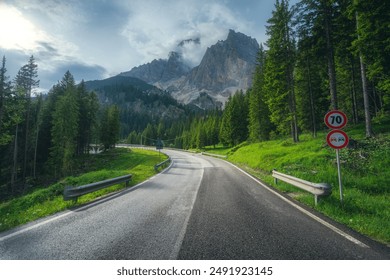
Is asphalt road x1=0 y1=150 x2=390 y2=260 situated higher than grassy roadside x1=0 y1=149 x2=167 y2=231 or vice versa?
asphalt road x1=0 y1=150 x2=390 y2=260

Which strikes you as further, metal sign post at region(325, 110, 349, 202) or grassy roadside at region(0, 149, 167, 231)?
metal sign post at region(325, 110, 349, 202)

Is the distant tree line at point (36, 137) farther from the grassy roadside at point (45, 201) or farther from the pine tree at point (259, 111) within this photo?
the pine tree at point (259, 111)

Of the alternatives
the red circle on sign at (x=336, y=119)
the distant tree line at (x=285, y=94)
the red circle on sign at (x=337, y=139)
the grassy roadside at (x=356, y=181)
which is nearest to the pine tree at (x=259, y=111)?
the distant tree line at (x=285, y=94)

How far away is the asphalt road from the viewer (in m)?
3.64

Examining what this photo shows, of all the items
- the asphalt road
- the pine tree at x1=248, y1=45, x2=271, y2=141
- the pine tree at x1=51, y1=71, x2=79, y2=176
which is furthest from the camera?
the pine tree at x1=248, y1=45, x2=271, y2=141

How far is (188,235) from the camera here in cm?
439

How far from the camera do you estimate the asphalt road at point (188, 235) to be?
364 centimetres

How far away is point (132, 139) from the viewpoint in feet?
400

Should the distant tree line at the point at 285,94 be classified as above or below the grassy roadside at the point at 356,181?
above

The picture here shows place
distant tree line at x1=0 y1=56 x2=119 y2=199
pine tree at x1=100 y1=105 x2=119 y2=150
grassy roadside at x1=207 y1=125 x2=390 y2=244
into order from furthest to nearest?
1. pine tree at x1=100 y1=105 x2=119 y2=150
2. distant tree line at x1=0 y1=56 x2=119 y2=199
3. grassy roadside at x1=207 y1=125 x2=390 y2=244

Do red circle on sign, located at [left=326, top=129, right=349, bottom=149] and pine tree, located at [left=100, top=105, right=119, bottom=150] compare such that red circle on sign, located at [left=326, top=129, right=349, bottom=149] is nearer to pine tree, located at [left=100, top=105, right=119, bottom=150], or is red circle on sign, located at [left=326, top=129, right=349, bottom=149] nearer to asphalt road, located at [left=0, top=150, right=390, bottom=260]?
asphalt road, located at [left=0, top=150, right=390, bottom=260]

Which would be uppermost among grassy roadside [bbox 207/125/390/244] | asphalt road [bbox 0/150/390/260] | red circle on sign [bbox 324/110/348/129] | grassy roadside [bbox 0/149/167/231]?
red circle on sign [bbox 324/110/348/129]

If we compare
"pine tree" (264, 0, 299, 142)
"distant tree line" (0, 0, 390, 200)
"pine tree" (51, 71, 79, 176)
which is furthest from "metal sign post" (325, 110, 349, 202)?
"pine tree" (51, 71, 79, 176)
